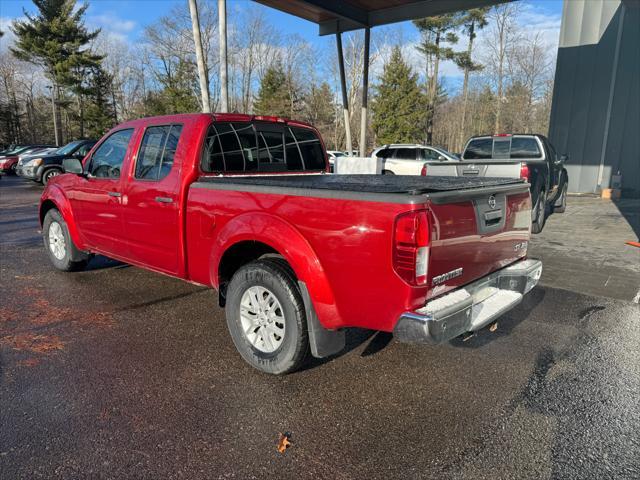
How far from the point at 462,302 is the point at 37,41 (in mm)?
49562

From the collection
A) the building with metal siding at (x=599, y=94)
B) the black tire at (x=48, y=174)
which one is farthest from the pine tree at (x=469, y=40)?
the black tire at (x=48, y=174)

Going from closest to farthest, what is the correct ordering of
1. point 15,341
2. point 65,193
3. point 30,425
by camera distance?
1. point 30,425
2. point 15,341
3. point 65,193

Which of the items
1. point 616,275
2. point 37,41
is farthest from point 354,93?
point 616,275

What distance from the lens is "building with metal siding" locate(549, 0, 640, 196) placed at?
52.1 feet

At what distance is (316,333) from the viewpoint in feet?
9.82

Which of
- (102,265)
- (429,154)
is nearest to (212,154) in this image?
(102,265)

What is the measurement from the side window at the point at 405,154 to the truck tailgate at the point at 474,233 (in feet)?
47.8

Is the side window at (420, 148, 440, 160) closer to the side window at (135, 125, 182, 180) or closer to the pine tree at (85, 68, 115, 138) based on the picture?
the side window at (135, 125, 182, 180)

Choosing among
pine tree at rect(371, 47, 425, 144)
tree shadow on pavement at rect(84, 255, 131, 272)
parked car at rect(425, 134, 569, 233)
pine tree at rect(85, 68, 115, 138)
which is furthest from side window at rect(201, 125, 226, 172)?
pine tree at rect(85, 68, 115, 138)

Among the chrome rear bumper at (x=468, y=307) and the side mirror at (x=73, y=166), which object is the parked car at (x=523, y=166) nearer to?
the chrome rear bumper at (x=468, y=307)

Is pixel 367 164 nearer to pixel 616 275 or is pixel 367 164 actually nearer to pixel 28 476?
pixel 616 275

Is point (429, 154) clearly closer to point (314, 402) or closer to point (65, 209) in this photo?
point (65, 209)

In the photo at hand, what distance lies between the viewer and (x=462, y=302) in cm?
274

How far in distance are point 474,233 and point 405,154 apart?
15732 mm
